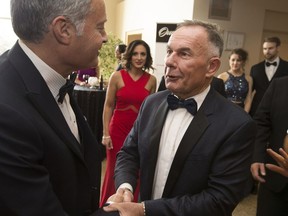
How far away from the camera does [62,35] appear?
3.00 ft

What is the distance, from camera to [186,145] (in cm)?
130

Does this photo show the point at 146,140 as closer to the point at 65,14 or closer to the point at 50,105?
the point at 50,105

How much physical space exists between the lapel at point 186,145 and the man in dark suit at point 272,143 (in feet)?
2.80

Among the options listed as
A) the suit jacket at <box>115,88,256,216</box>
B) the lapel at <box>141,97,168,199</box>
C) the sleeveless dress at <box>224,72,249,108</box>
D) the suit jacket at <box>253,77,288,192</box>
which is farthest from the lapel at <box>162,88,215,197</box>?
the sleeveless dress at <box>224,72,249,108</box>

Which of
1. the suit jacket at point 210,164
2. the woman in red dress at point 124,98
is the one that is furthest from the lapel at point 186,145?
the woman in red dress at point 124,98

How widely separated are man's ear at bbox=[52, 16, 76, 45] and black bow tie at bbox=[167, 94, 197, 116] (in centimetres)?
66

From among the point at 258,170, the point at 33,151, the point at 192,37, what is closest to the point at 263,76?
the point at 258,170

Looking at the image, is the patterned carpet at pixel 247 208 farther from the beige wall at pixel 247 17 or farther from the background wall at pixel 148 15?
the background wall at pixel 148 15

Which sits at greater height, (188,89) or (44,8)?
(44,8)

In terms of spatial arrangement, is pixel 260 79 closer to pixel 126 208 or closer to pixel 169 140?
pixel 169 140

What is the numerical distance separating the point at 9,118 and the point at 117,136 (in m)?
2.39

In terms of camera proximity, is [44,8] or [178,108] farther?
[178,108]

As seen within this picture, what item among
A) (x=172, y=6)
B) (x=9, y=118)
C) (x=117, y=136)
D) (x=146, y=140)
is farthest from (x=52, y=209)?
(x=172, y=6)

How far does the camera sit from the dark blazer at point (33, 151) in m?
0.74
